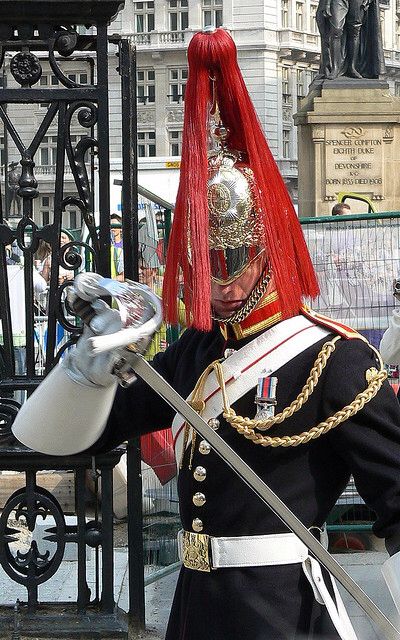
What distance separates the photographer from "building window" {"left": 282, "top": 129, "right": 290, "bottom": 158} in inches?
2170

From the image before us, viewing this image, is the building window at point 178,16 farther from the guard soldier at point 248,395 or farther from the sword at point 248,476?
the sword at point 248,476

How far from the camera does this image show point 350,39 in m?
20.9

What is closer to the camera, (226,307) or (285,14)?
(226,307)

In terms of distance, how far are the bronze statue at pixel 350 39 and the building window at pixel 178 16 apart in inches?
1468

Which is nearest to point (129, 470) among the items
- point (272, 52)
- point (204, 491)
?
point (204, 491)

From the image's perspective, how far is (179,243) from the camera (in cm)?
280

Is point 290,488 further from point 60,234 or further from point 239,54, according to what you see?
point 239,54

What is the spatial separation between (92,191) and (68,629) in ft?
5.03

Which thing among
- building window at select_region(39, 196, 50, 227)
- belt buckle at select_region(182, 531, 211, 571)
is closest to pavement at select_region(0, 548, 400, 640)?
building window at select_region(39, 196, 50, 227)

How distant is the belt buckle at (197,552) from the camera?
2.75 metres

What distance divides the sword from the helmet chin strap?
0.34 metres

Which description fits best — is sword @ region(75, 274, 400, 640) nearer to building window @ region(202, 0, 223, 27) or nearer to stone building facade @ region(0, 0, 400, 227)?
stone building facade @ region(0, 0, 400, 227)

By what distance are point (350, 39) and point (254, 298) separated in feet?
61.4

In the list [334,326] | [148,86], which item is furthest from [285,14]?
[334,326]
